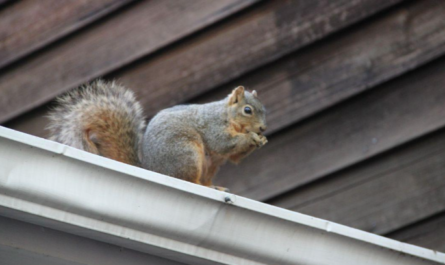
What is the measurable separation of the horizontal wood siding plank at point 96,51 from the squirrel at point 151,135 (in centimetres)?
44

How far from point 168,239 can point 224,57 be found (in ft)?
3.59

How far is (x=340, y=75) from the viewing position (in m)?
2.20

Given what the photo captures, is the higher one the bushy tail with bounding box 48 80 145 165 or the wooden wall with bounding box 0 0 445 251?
the wooden wall with bounding box 0 0 445 251

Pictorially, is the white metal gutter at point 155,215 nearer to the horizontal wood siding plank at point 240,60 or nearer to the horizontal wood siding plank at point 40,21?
the horizontal wood siding plank at point 240,60

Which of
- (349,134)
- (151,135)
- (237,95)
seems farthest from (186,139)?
(349,134)

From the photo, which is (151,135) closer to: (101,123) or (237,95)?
(101,123)

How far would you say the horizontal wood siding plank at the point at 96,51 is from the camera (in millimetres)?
2264

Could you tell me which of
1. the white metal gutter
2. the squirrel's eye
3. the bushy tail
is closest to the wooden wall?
the squirrel's eye

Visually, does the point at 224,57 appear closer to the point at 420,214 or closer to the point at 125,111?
the point at 125,111

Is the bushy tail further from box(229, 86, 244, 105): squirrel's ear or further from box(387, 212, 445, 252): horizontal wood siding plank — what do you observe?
box(387, 212, 445, 252): horizontal wood siding plank

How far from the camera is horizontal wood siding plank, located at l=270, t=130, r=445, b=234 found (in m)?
2.13

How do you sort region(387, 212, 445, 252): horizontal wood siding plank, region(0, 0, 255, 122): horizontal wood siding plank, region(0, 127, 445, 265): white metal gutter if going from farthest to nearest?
1. region(0, 0, 255, 122): horizontal wood siding plank
2. region(387, 212, 445, 252): horizontal wood siding plank
3. region(0, 127, 445, 265): white metal gutter

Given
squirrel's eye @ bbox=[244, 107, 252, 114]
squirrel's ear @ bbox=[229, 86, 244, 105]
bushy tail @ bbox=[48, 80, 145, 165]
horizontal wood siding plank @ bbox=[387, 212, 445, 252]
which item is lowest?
bushy tail @ bbox=[48, 80, 145, 165]

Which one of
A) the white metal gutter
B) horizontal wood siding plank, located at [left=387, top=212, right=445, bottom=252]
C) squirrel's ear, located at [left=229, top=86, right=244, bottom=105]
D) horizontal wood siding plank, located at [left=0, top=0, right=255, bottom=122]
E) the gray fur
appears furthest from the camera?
horizontal wood siding plank, located at [left=0, top=0, right=255, bottom=122]
